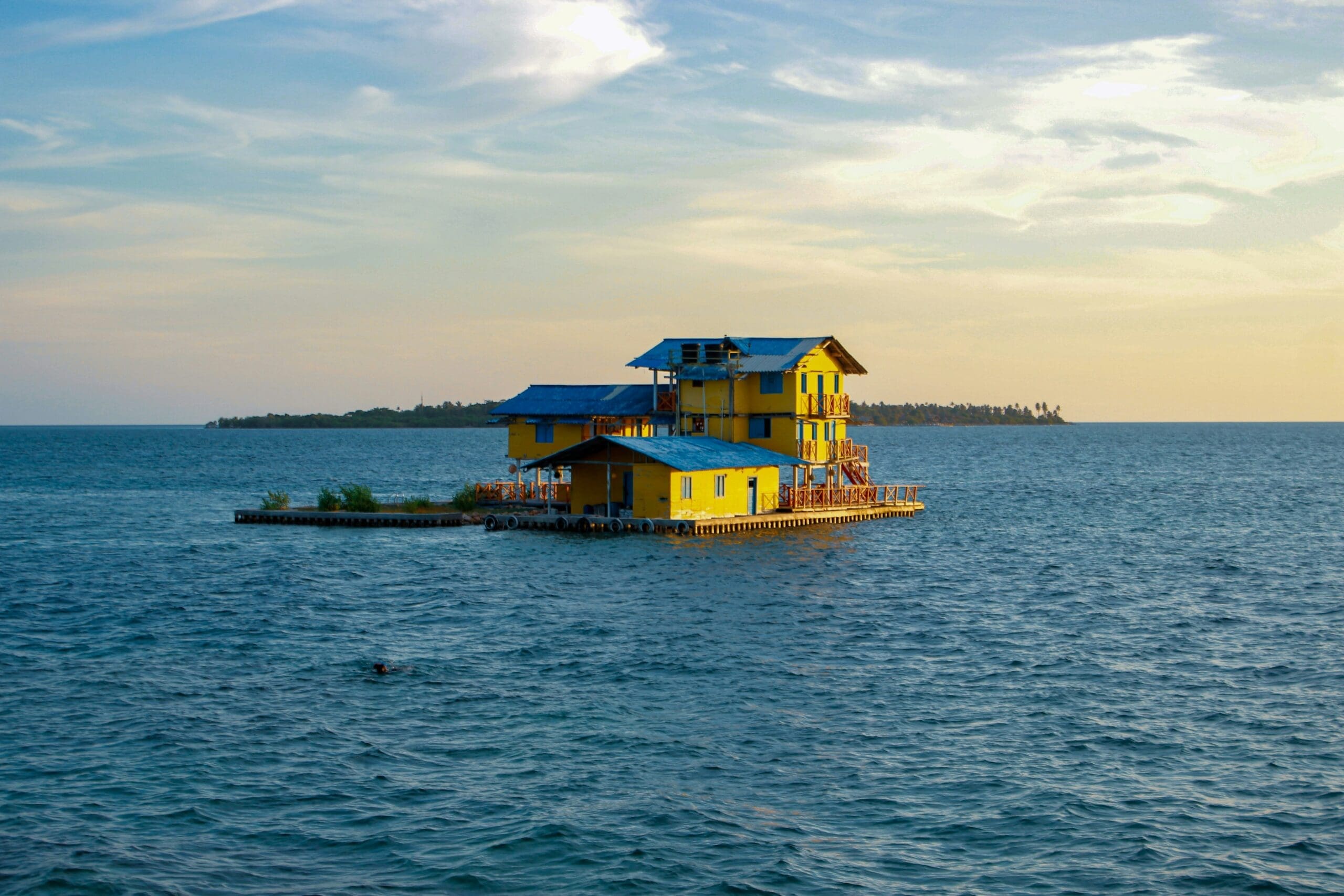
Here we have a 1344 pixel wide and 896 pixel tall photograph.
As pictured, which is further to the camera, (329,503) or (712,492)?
(329,503)

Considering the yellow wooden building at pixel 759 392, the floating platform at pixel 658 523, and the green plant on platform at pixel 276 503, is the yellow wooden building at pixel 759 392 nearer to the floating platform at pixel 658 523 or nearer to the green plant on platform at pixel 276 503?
the floating platform at pixel 658 523

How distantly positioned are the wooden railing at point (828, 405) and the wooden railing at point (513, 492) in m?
13.9

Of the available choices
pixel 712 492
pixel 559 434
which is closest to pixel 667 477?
pixel 712 492

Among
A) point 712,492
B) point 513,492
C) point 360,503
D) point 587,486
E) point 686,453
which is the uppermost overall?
point 686,453

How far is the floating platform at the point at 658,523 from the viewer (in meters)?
59.5

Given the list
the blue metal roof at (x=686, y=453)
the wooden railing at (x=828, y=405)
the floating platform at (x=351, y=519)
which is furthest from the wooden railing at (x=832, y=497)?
the floating platform at (x=351, y=519)

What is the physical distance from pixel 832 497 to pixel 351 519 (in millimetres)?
26003

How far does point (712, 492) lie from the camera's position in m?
61.5

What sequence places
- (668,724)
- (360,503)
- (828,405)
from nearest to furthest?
(668,724) → (360,503) → (828,405)

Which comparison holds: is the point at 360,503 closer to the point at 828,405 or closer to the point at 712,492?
the point at 712,492

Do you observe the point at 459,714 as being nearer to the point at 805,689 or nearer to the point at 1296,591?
the point at 805,689

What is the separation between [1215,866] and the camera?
61.5ft

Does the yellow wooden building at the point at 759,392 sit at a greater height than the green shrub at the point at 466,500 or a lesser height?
greater

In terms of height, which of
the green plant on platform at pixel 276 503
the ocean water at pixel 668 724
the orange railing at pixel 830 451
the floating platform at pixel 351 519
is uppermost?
the orange railing at pixel 830 451
